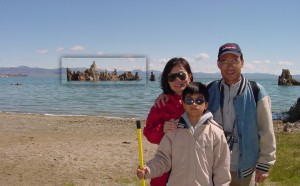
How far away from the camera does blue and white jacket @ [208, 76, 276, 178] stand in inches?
156

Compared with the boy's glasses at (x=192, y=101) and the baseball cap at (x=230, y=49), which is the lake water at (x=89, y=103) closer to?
the baseball cap at (x=230, y=49)

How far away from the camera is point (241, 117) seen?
395 centimetres

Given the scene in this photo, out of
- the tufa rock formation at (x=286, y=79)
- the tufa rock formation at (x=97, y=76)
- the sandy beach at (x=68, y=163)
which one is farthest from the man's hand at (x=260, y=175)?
the tufa rock formation at (x=286, y=79)

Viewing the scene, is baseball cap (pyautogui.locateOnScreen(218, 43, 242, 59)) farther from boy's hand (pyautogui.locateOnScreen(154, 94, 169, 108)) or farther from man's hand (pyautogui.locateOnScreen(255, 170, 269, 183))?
man's hand (pyautogui.locateOnScreen(255, 170, 269, 183))

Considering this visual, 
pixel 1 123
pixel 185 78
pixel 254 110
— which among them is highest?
pixel 185 78

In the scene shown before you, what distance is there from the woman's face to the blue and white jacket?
0.31 m

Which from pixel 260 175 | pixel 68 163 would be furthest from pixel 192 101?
pixel 68 163

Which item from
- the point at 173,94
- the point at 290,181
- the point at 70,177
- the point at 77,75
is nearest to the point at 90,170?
the point at 70,177

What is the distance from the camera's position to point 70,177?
28.8 feet

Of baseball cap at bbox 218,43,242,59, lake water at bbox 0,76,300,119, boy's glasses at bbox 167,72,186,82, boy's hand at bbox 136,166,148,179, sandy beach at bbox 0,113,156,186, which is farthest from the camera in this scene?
lake water at bbox 0,76,300,119

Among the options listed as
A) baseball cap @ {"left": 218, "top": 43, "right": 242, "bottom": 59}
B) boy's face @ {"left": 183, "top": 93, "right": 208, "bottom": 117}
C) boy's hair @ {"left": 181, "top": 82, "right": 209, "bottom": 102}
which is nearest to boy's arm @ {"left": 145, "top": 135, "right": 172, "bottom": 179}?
boy's face @ {"left": 183, "top": 93, "right": 208, "bottom": 117}

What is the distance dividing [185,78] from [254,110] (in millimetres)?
778

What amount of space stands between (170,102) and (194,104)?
1.58 feet

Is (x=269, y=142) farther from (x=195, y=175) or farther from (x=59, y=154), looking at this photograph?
(x=59, y=154)
